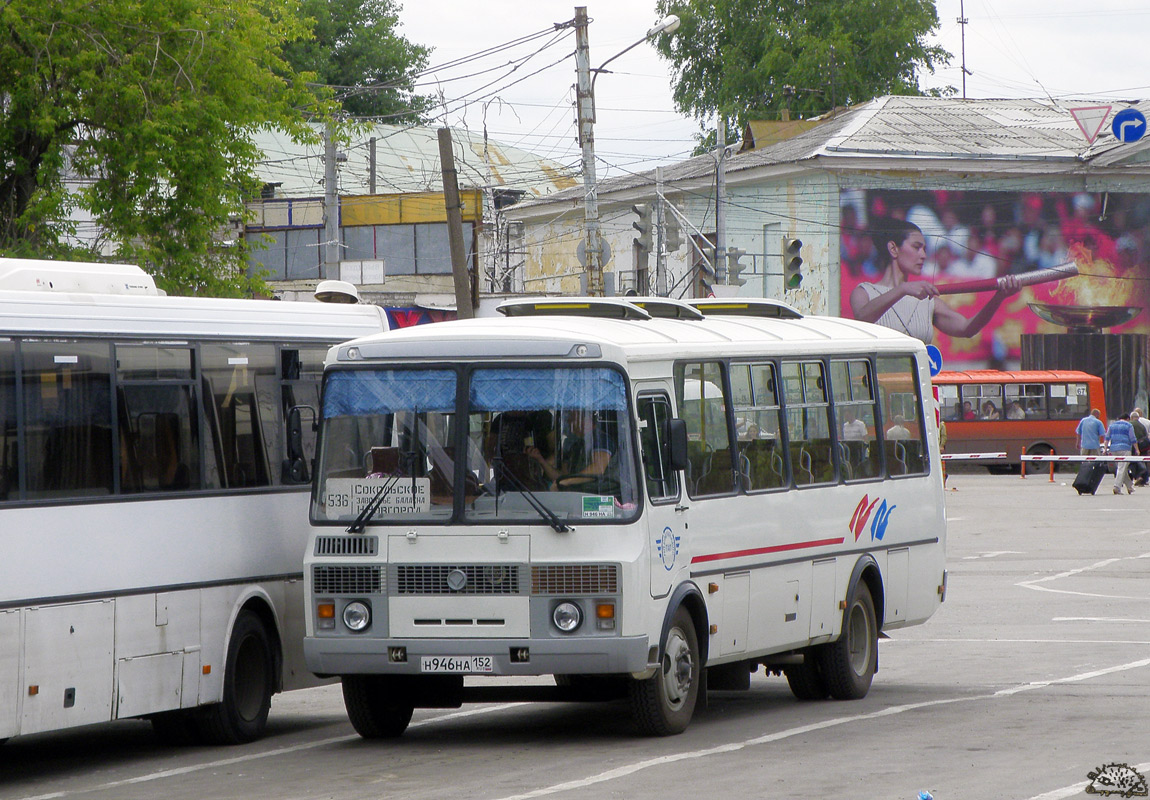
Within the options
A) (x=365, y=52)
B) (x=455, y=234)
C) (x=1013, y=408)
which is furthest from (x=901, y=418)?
(x=365, y=52)

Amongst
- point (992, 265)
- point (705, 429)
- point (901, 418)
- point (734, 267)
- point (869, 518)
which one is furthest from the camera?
point (992, 265)

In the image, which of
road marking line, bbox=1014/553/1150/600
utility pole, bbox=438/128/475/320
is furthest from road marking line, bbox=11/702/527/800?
utility pole, bbox=438/128/475/320

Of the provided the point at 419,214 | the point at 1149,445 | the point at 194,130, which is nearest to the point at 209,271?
the point at 194,130

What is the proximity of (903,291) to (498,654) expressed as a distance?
4406cm

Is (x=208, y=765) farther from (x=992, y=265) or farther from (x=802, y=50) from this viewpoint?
(x=802, y=50)

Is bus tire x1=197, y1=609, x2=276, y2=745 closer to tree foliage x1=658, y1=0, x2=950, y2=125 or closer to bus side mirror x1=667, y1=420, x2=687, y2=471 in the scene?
bus side mirror x1=667, y1=420, x2=687, y2=471

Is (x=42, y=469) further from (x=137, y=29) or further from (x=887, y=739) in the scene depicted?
(x=137, y=29)

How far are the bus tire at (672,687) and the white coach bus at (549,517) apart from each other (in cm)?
1

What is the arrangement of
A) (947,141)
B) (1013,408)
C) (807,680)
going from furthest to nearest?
(947,141)
(1013,408)
(807,680)

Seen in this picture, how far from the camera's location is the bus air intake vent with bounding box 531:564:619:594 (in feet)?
33.7

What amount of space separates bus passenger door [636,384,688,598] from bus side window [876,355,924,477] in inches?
131

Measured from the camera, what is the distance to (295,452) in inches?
450

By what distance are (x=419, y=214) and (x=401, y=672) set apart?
175 feet

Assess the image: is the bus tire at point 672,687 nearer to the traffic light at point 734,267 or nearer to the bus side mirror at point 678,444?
the bus side mirror at point 678,444
